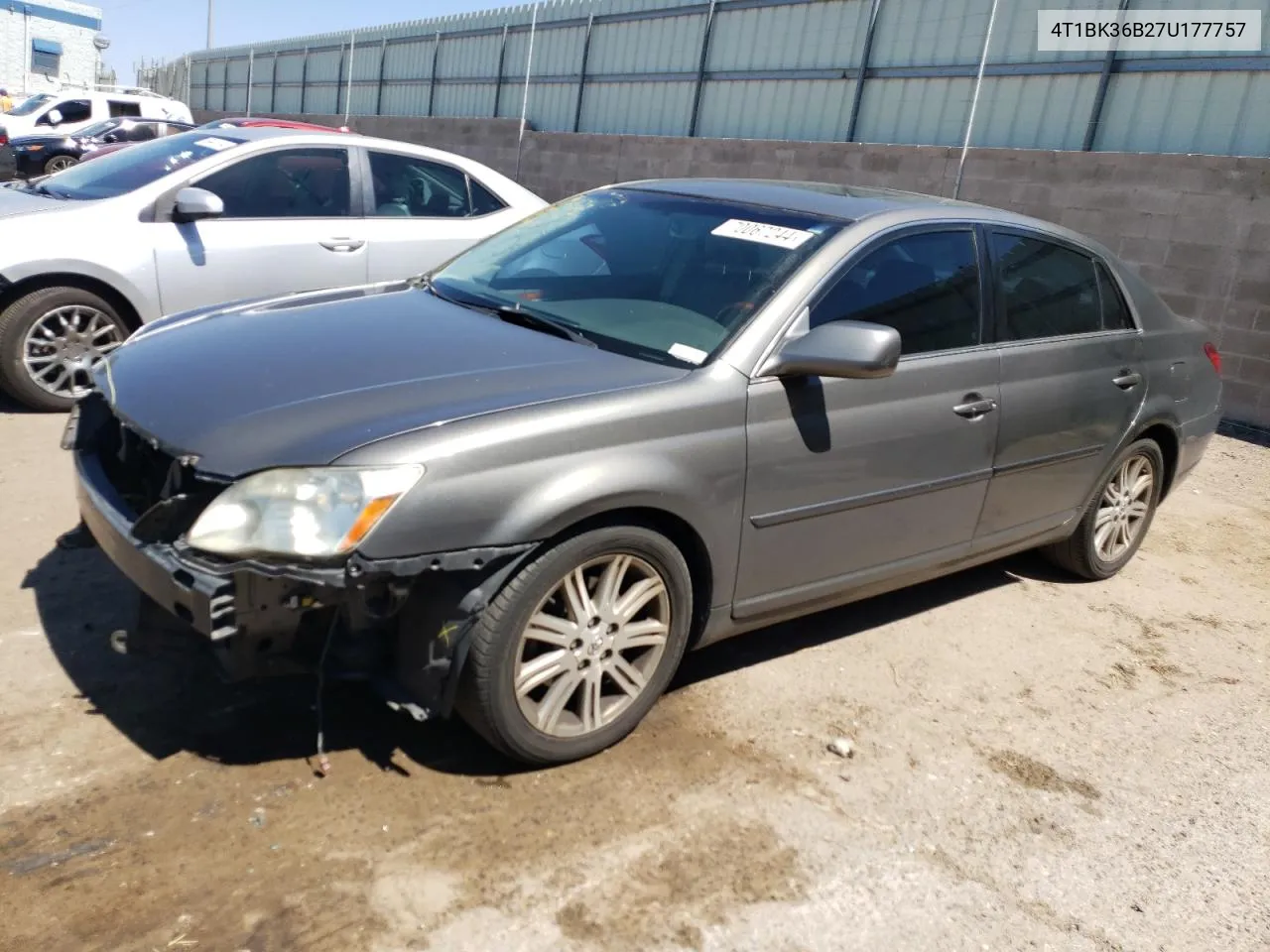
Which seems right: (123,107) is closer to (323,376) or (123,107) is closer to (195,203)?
(195,203)

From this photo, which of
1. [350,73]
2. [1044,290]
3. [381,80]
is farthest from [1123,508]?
[350,73]

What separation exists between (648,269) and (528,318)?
46 centimetres

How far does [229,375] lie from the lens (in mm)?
3068

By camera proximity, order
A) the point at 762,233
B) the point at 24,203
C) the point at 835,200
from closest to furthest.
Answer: the point at 762,233 < the point at 835,200 < the point at 24,203

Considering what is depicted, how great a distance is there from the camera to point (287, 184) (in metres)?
6.42

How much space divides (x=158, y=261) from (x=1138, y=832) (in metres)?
5.41

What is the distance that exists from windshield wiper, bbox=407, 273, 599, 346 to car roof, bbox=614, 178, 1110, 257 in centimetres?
88

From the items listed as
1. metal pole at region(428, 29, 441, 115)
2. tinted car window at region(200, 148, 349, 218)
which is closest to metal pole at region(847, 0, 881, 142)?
tinted car window at region(200, 148, 349, 218)

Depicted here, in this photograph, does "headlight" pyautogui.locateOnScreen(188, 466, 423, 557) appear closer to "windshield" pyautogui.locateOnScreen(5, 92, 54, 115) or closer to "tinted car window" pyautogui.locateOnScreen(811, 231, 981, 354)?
"tinted car window" pyautogui.locateOnScreen(811, 231, 981, 354)

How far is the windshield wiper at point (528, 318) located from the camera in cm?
345

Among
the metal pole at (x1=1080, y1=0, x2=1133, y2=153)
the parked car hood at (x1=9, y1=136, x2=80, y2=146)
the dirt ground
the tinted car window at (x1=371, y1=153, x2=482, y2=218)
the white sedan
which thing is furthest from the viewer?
the parked car hood at (x1=9, y1=136, x2=80, y2=146)

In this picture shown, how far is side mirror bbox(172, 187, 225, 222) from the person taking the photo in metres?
5.84

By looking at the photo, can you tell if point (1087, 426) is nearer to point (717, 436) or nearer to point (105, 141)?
point (717, 436)

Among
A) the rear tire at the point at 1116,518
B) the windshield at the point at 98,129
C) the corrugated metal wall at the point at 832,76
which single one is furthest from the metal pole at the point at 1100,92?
the windshield at the point at 98,129
